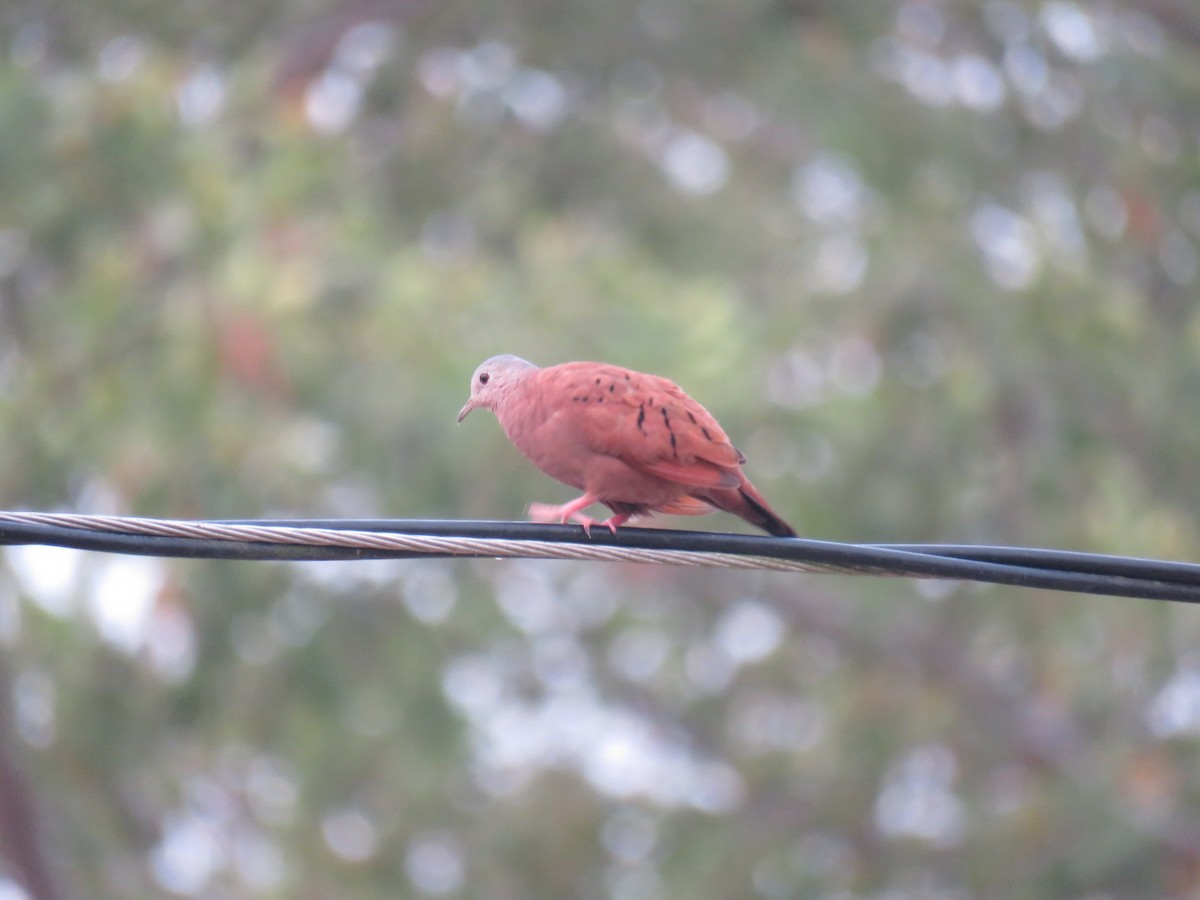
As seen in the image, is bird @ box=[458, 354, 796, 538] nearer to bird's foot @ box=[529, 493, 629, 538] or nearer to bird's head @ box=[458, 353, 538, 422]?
bird's foot @ box=[529, 493, 629, 538]

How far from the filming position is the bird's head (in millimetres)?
→ 4502

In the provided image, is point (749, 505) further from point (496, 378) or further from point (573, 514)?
point (496, 378)

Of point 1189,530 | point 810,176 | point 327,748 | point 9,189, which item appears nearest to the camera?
point 9,189

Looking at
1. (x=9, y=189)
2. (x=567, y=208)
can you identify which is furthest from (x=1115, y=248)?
(x=9, y=189)

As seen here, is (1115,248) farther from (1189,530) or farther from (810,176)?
(810,176)

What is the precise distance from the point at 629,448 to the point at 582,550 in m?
0.93

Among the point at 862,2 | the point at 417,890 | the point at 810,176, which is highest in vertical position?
the point at 810,176

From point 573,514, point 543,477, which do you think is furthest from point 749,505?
point 543,477

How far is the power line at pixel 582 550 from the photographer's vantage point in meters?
2.96

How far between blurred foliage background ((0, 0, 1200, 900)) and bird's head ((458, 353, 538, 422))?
137 inches

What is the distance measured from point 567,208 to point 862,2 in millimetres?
3607

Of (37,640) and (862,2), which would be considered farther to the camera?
(862,2)

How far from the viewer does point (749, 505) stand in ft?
12.8

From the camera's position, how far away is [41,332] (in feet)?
Result: 28.3
